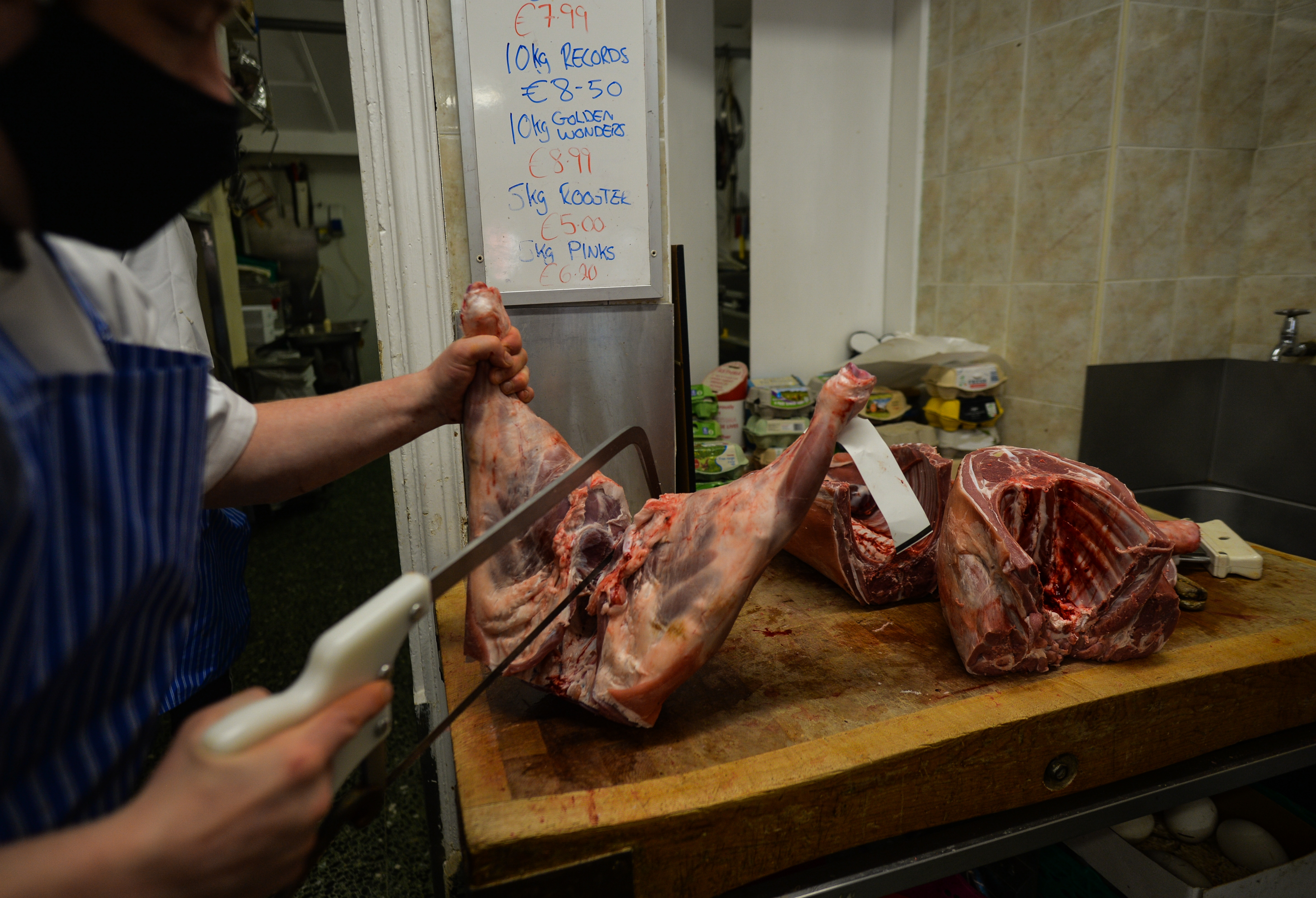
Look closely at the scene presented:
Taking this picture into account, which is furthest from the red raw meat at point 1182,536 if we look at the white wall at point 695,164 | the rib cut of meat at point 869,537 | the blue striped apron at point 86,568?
the white wall at point 695,164

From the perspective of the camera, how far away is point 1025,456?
1.52 meters

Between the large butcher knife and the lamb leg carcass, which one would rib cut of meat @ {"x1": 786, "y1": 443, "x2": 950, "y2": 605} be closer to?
the lamb leg carcass

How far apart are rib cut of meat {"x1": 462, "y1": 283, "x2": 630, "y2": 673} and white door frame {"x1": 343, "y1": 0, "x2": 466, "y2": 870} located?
52 cm

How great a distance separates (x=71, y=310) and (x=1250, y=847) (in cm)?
230

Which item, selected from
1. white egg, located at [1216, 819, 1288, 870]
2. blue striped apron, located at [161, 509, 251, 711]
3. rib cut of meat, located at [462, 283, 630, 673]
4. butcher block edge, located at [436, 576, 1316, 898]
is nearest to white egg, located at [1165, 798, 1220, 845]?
white egg, located at [1216, 819, 1288, 870]

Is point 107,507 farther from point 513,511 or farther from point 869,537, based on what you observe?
point 869,537

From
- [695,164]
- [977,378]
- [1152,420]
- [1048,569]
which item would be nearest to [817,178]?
[695,164]

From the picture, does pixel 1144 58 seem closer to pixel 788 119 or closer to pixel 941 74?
pixel 941 74

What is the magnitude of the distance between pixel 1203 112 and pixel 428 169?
2643 mm

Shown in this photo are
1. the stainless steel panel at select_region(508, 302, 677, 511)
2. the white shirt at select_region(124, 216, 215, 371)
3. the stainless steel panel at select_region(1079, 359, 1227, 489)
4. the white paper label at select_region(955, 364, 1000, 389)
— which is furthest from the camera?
the white paper label at select_region(955, 364, 1000, 389)

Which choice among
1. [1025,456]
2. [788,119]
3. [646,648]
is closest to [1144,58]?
[788,119]

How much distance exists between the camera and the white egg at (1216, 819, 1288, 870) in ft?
5.27

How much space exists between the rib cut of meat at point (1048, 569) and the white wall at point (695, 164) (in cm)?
183

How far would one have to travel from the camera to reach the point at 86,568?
1.97ft
